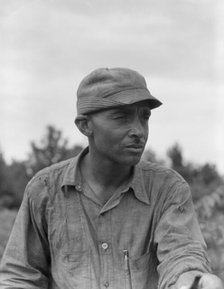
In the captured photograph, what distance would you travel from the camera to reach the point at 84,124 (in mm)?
5422

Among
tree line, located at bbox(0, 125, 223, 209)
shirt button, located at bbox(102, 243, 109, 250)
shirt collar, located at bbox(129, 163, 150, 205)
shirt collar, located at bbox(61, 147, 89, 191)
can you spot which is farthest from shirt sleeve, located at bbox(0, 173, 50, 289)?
tree line, located at bbox(0, 125, 223, 209)

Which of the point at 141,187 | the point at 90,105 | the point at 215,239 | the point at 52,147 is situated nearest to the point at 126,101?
the point at 90,105

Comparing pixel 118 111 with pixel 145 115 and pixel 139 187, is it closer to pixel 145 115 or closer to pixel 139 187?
pixel 145 115

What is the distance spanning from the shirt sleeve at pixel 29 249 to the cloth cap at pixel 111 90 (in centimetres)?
60

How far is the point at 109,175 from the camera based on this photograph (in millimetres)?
5523

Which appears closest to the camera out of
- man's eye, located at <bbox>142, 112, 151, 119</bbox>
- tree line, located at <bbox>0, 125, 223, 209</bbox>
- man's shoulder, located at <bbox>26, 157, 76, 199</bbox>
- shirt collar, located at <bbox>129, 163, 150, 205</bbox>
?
man's eye, located at <bbox>142, 112, 151, 119</bbox>

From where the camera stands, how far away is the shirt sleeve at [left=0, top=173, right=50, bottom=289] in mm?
5516

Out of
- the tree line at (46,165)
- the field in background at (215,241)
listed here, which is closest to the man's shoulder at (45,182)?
the field in background at (215,241)

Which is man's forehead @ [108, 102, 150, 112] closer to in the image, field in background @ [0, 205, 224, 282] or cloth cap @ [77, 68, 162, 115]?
cloth cap @ [77, 68, 162, 115]

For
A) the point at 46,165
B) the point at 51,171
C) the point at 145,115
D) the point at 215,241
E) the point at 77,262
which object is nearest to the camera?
the point at 145,115

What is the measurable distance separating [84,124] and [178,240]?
826 millimetres

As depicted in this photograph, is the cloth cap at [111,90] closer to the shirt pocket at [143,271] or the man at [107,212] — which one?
the man at [107,212]

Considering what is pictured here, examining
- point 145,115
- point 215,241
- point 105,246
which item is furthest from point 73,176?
point 215,241

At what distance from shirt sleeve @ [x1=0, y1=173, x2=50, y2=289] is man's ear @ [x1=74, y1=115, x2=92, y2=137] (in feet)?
1.38
